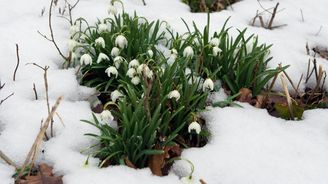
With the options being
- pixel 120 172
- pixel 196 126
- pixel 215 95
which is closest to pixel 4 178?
pixel 120 172

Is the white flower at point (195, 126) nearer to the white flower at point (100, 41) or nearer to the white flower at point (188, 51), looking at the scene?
the white flower at point (188, 51)

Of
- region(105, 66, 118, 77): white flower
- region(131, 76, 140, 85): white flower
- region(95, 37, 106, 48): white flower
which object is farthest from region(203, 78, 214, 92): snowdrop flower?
region(95, 37, 106, 48): white flower

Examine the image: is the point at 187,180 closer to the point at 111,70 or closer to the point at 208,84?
the point at 208,84

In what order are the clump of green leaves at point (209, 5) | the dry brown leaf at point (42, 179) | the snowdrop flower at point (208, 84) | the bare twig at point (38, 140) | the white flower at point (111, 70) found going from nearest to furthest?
the bare twig at point (38, 140) < the dry brown leaf at point (42, 179) < the snowdrop flower at point (208, 84) < the white flower at point (111, 70) < the clump of green leaves at point (209, 5)

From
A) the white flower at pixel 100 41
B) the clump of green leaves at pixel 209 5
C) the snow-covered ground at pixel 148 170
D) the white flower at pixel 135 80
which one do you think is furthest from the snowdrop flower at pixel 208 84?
the clump of green leaves at pixel 209 5

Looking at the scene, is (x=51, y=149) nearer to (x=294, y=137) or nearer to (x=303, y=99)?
(x=294, y=137)

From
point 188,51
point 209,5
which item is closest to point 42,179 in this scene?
point 188,51

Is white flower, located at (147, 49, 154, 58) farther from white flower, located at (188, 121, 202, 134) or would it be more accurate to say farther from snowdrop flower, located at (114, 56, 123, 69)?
white flower, located at (188, 121, 202, 134)

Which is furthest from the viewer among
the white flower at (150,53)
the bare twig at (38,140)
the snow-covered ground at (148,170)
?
the white flower at (150,53)

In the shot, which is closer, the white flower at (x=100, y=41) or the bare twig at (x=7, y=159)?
the bare twig at (x=7, y=159)

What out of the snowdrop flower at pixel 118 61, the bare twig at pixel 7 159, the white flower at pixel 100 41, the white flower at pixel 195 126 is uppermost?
the white flower at pixel 100 41
